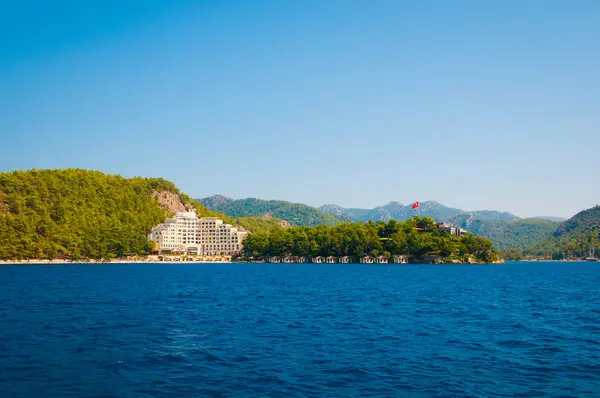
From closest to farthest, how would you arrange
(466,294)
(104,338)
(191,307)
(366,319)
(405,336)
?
1. (104,338)
2. (405,336)
3. (366,319)
4. (191,307)
5. (466,294)

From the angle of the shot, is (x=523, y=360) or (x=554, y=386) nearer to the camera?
(x=554, y=386)

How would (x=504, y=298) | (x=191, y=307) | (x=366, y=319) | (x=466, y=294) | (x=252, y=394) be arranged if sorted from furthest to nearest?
(x=466, y=294), (x=504, y=298), (x=191, y=307), (x=366, y=319), (x=252, y=394)

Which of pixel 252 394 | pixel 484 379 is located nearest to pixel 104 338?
pixel 252 394

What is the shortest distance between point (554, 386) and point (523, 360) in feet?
18.4

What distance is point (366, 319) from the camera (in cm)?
4588

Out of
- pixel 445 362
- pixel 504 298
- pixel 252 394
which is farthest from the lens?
pixel 504 298

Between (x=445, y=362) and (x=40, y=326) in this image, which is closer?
(x=445, y=362)

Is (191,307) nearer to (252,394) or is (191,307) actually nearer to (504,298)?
(252,394)

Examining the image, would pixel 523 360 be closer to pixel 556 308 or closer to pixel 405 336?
pixel 405 336

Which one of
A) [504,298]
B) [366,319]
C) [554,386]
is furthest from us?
[504,298]

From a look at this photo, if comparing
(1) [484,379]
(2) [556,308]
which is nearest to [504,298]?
(2) [556,308]

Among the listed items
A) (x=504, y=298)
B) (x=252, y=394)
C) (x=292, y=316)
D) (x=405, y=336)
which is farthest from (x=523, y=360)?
(x=504, y=298)

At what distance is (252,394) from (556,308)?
44745mm

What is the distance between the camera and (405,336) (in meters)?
37.1
